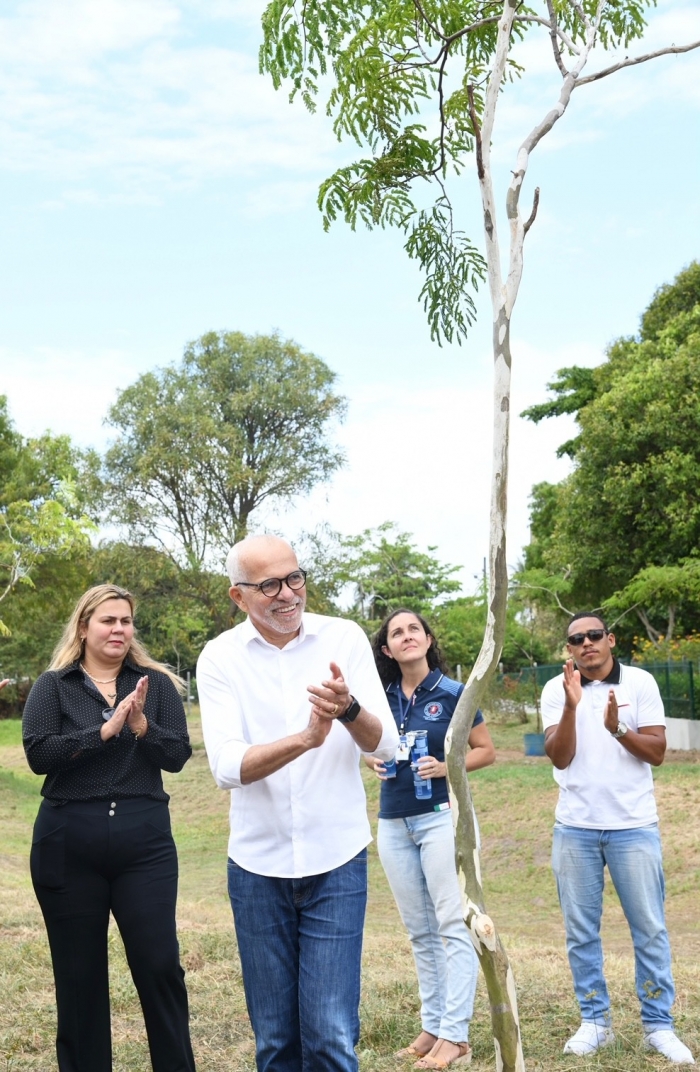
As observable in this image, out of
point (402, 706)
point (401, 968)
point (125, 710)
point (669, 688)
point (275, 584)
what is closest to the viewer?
point (275, 584)

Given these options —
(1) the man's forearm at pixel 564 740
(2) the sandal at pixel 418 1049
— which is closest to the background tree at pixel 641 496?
(1) the man's forearm at pixel 564 740

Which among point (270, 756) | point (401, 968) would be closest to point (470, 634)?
point (401, 968)

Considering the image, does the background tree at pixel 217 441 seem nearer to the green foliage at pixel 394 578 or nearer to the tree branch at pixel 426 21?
the green foliage at pixel 394 578

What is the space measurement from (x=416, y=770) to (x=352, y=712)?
1959 mm

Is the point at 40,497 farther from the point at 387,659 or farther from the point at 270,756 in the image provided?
the point at 270,756

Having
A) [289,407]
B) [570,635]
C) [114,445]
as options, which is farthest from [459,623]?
[570,635]

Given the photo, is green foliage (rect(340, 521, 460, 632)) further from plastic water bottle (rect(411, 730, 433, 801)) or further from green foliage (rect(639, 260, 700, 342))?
plastic water bottle (rect(411, 730, 433, 801))

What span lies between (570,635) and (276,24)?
3.02 metres

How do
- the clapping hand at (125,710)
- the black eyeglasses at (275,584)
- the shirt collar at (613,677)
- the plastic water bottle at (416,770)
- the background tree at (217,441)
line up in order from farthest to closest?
the background tree at (217,441) → the shirt collar at (613,677) → the plastic water bottle at (416,770) → the clapping hand at (125,710) → the black eyeglasses at (275,584)

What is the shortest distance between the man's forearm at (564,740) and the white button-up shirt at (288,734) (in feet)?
5.66

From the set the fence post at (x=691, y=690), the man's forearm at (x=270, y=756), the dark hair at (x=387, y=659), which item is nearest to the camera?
the man's forearm at (x=270, y=756)

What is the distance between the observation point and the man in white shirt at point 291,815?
330 cm

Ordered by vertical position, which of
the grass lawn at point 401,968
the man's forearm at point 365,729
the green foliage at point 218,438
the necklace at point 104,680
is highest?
the green foliage at point 218,438

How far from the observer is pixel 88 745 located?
13.8 ft
